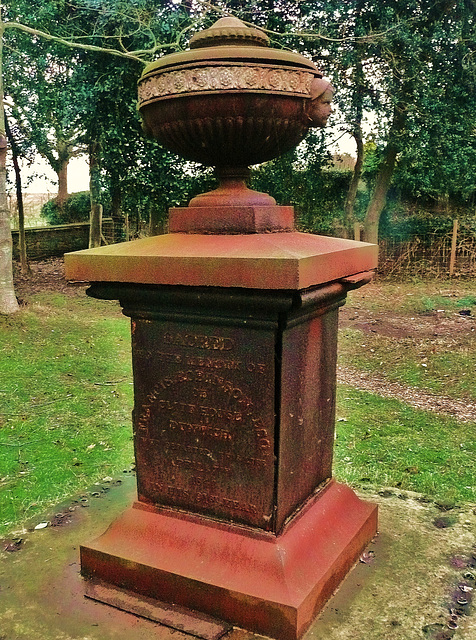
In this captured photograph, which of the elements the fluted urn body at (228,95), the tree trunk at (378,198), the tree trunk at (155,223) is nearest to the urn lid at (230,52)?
the fluted urn body at (228,95)

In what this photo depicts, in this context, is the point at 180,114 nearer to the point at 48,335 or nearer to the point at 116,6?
the point at 48,335

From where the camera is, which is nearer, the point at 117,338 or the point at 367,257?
the point at 367,257

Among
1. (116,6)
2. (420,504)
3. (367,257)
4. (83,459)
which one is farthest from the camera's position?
(116,6)

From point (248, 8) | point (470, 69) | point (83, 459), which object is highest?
point (248, 8)

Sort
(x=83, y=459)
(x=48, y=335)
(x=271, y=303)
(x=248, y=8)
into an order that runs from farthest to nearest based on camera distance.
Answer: (x=248, y=8)
(x=48, y=335)
(x=83, y=459)
(x=271, y=303)

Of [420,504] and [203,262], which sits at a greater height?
[203,262]

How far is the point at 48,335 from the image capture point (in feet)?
27.2

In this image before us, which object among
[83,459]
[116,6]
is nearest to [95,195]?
[116,6]

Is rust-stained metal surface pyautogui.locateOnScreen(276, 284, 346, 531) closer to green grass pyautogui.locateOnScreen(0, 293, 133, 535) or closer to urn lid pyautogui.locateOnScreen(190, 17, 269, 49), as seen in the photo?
urn lid pyautogui.locateOnScreen(190, 17, 269, 49)

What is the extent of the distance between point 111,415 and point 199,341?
A: 3.32 metres

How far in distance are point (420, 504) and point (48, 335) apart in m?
6.33

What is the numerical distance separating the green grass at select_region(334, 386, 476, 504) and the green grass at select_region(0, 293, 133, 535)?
69.4 inches

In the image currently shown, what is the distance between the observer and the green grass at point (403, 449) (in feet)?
13.0

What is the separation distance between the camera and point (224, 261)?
78.8 inches
